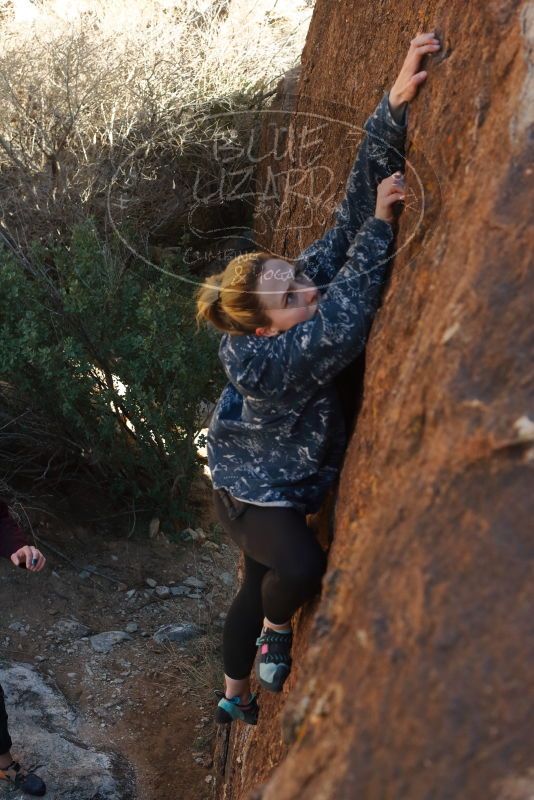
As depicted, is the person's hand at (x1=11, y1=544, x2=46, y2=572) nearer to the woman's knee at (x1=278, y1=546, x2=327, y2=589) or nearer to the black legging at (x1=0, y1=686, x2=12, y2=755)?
the black legging at (x1=0, y1=686, x2=12, y2=755)

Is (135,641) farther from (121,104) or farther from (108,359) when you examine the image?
(121,104)

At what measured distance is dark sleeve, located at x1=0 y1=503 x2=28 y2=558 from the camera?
363 cm

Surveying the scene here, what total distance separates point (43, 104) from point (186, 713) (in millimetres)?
5681

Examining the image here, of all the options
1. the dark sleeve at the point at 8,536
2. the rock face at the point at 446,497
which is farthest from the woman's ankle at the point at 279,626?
the dark sleeve at the point at 8,536

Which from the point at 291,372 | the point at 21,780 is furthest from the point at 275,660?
the point at 21,780

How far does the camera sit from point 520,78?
5.66ft

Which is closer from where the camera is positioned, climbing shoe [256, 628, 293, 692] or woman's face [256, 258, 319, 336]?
woman's face [256, 258, 319, 336]

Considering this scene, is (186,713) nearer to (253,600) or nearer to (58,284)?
(253,600)

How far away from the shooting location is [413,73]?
2.34 metres

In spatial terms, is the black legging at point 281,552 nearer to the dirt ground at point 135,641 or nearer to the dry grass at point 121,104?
the dirt ground at point 135,641

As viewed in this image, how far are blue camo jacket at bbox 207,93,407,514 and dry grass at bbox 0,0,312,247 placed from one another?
483 cm

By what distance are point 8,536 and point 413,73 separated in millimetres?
2442

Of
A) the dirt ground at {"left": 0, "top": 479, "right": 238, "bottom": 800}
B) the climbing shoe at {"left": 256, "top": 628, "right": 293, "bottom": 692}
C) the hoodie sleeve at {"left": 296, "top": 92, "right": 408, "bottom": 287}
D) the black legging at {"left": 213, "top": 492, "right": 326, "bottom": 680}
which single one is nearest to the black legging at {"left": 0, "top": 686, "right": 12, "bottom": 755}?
the dirt ground at {"left": 0, "top": 479, "right": 238, "bottom": 800}

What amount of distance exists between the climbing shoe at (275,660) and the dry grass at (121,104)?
5148 millimetres
